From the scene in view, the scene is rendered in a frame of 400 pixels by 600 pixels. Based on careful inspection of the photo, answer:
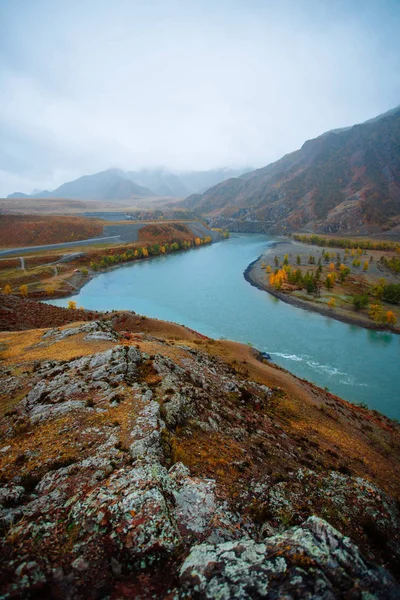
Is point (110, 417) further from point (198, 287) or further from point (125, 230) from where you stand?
point (125, 230)

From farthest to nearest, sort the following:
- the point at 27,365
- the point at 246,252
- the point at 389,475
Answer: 1. the point at 246,252
2. the point at 27,365
3. the point at 389,475

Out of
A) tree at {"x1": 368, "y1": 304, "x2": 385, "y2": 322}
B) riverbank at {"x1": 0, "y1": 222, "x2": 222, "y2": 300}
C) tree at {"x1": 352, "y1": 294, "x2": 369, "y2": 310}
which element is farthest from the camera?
riverbank at {"x1": 0, "y1": 222, "x2": 222, "y2": 300}

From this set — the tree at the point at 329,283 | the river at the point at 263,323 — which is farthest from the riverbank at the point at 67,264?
the tree at the point at 329,283

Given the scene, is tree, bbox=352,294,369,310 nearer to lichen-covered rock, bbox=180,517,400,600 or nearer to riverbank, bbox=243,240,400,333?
riverbank, bbox=243,240,400,333

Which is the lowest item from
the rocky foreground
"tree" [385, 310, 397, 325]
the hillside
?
"tree" [385, 310, 397, 325]

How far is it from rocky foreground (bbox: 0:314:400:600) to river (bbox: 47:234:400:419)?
87.7 ft

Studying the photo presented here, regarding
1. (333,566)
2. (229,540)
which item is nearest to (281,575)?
(333,566)

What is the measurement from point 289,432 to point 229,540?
12.6 meters

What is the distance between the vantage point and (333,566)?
797 cm

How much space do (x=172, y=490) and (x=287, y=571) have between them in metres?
4.95

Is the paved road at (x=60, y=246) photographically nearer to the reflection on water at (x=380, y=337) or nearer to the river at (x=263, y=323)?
the river at (x=263, y=323)

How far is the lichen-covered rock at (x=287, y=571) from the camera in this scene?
720cm

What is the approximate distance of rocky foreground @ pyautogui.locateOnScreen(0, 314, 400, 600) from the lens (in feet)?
25.1

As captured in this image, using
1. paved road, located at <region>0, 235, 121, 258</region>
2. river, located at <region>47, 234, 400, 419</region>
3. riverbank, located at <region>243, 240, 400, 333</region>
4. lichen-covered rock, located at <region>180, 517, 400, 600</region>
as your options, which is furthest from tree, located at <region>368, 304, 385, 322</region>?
paved road, located at <region>0, 235, 121, 258</region>
